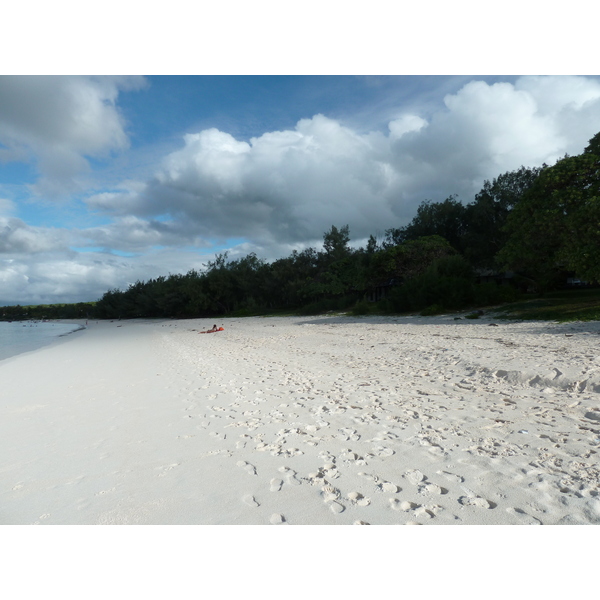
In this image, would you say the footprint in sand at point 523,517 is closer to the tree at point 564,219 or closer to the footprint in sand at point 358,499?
the footprint in sand at point 358,499

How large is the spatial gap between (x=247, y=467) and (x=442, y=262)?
24724 millimetres

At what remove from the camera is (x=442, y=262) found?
2598 cm

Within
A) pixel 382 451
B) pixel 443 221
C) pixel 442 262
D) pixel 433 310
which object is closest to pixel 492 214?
pixel 443 221

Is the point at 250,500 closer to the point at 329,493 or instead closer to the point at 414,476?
the point at 329,493

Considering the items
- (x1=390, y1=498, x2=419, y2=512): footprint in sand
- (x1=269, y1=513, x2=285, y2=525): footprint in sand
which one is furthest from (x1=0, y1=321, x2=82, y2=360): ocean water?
(x1=390, y1=498, x2=419, y2=512): footprint in sand

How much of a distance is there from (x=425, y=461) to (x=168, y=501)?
7.21ft

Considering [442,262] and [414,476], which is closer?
[414,476]

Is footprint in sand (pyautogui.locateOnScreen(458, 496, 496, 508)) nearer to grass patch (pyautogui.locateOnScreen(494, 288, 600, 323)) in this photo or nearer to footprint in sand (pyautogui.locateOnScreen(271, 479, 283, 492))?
footprint in sand (pyautogui.locateOnScreen(271, 479, 283, 492))

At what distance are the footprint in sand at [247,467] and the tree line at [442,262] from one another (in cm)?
1670

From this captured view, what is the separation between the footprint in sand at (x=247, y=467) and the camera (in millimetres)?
3519

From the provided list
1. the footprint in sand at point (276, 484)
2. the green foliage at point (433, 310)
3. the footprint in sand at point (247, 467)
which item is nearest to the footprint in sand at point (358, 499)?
the footprint in sand at point (276, 484)

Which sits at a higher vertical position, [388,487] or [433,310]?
[433,310]

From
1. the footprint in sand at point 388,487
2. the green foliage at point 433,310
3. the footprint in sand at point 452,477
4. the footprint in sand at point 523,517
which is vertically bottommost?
the footprint in sand at point 523,517

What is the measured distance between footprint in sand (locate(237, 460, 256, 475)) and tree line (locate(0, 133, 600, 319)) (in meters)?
16.7
